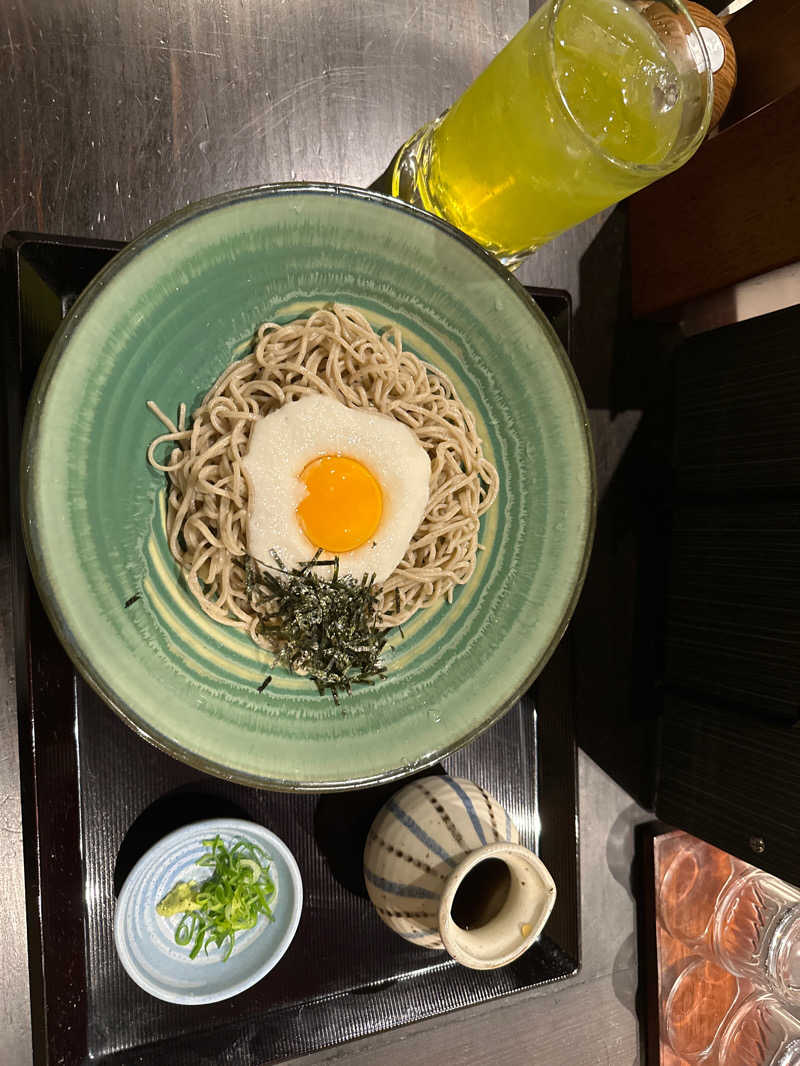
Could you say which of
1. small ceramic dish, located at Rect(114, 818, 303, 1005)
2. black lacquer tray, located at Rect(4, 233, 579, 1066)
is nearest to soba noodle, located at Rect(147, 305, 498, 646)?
black lacquer tray, located at Rect(4, 233, 579, 1066)

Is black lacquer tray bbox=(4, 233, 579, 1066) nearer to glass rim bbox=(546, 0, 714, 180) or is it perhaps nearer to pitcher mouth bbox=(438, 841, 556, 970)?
pitcher mouth bbox=(438, 841, 556, 970)

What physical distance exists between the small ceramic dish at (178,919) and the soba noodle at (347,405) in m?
0.45

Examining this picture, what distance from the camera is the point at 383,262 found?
56.5 inches

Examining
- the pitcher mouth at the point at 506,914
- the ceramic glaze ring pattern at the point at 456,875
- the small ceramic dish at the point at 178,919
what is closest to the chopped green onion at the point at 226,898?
the small ceramic dish at the point at 178,919

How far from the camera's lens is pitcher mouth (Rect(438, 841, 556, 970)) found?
144 cm

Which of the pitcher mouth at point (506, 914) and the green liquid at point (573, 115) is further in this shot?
the pitcher mouth at point (506, 914)

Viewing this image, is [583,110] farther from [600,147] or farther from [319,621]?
[319,621]

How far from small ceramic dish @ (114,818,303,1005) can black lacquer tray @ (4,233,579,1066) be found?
0.08 m

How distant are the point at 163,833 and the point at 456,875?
0.62 meters

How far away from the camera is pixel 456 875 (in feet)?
4.73

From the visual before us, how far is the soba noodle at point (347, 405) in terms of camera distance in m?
1.44

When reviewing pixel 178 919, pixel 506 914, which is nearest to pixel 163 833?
pixel 178 919

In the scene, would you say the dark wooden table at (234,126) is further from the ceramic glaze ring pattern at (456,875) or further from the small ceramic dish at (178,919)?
the ceramic glaze ring pattern at (456,875)

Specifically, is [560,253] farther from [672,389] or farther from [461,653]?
[461,653]
